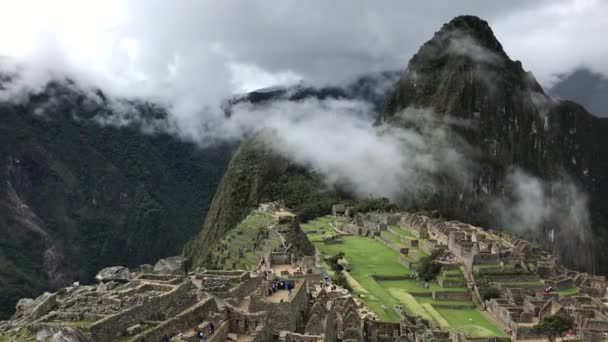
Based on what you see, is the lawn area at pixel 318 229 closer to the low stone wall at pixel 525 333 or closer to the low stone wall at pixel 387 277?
the low stone wall at pixel 387 277

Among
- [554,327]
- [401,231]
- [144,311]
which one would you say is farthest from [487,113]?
[144,311]

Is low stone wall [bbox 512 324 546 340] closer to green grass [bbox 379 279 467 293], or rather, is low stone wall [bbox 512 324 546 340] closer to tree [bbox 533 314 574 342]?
tree [bbox 533 314 574 342]

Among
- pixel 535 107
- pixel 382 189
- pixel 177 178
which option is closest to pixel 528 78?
pixel 535 107

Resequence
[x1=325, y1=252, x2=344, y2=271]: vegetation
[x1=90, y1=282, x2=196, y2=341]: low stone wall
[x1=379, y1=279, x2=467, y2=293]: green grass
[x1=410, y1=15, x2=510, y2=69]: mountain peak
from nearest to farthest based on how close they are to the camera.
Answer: [x1=90, y1=282, x2=196, y2=341]: low stone wall, [x1=325, y1=252, x2=344, y2=271]: vegetation, [x1=379, y1=279, x2=467, y2=293]: green grass, [x1=410, y1=15, x2=510, y2=69]: mountain peak

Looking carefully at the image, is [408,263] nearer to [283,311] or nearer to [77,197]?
[283,311]

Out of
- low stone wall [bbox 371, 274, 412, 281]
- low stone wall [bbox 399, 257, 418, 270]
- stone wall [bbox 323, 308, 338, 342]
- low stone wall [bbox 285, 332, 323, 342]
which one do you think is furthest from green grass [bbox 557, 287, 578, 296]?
low stone wall [bbox 285, 332, 323, 342]
